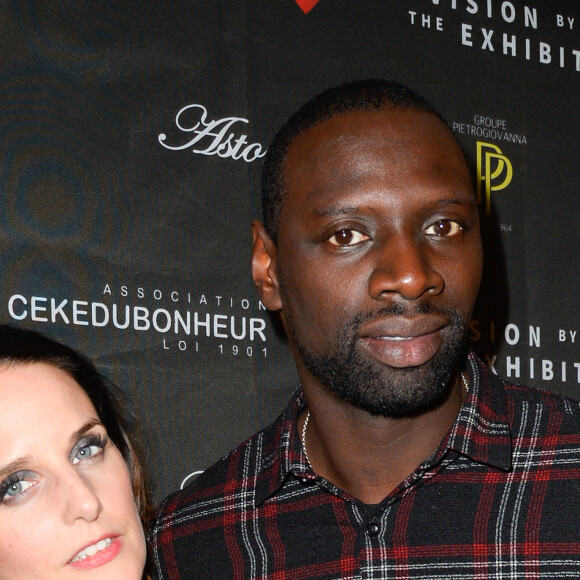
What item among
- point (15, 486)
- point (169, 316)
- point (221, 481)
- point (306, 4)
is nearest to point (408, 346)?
point (221, 481)

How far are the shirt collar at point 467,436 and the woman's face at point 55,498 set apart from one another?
0.26m

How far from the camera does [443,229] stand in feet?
5.08

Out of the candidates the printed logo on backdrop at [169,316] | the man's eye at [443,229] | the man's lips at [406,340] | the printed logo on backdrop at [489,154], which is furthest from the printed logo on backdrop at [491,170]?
the man's lips at [406,340]

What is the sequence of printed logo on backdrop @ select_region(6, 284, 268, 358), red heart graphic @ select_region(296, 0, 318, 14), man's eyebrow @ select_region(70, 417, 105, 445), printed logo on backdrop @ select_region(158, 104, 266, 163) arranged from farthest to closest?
red heart graphic @ select_region(296, 0, 318, 14)
printed logo on backdrop @ select_region(158, 104, 266, 163)
printed logo on backdrop @ select_region(6, 284, 268, 358)
man's eyebrow @ select_region(70, 417, 105, 445)

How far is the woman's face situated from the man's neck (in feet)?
1.15

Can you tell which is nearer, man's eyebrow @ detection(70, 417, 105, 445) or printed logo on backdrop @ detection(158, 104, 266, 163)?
man's eyebrow @ detection(70, 417, 105, 445)

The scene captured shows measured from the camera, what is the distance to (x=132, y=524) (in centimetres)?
158

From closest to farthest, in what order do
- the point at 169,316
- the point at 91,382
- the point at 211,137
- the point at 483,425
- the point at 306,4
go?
the point at 483,425, the point at 91,382, the point at 169,316, the point at 211,137, the point at 306,4

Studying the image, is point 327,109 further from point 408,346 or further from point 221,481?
point 221,481

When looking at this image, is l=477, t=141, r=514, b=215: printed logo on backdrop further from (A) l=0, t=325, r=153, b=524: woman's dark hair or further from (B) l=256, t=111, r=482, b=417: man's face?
(A) l=0, t=325, r=153, b=524: woman's dark hair

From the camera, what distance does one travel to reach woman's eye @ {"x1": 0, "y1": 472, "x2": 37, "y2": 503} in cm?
148

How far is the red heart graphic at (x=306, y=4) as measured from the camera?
235 centimetres

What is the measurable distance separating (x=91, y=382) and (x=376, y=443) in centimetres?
52

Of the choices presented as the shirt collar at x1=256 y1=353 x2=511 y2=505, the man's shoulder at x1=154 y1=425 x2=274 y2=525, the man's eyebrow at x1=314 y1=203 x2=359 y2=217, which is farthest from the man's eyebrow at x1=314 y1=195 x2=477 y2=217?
the man's shoulder at x1=154 y1=425 x2=274 y2=525
